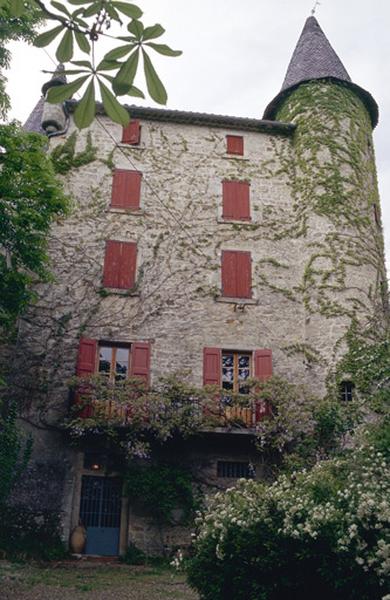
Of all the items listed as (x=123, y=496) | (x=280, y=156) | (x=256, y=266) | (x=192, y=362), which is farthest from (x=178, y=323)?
(x=280, y=156)

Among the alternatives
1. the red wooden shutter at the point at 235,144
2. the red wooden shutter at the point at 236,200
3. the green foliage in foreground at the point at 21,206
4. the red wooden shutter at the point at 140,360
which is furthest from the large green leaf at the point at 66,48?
the red wooden shutter at the point at 235,144

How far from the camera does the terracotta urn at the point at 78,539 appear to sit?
44.0 ft

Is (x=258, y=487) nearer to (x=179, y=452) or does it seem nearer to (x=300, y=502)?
(x=300, y=502)

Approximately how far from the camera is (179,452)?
48.0 feet

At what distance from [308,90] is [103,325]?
9896 mm

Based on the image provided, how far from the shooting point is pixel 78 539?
13500 millimetres

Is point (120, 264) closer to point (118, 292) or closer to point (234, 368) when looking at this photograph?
point (118, 292)

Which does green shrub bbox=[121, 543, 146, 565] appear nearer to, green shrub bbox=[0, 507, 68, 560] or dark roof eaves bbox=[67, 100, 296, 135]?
green shrub bbox=[0, 507, 68, 560]

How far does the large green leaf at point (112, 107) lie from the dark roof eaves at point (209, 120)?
57.2 feet

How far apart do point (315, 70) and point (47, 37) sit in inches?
769

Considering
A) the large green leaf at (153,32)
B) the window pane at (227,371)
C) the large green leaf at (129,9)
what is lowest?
the large green leaf at (153,32)

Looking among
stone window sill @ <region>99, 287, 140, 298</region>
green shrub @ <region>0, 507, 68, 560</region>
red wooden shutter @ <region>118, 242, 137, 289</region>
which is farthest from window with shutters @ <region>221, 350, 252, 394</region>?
green shrub @ <region>0, 507, 68, 560</region>

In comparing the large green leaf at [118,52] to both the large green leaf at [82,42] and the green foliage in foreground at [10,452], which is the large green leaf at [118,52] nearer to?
the large green leaf at [82,42]

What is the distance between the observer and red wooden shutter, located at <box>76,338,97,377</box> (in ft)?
48.9
